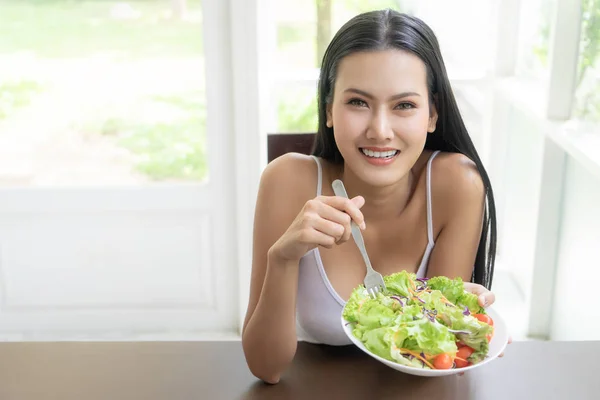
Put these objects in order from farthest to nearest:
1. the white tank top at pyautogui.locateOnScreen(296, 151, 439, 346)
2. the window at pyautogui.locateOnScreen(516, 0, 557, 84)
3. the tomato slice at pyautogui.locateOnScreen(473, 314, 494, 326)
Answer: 1. the window at pyautogui.locateOnScreen(516, 0, 557, 84)
2. the white tank top at pyautogui.locateOnScreen(296, 151, 439, 346)
3. the tomato slice at pyautogui.locateOnScreen(473, 314, 494, 326)

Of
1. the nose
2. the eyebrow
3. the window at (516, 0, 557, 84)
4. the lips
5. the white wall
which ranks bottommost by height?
the white wall

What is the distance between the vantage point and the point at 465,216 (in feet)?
4.09

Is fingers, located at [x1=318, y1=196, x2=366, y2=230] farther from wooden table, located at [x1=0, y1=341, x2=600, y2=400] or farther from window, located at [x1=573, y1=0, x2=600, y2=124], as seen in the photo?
window, located at [x1=573, y1=0, x2=600, y2=124]

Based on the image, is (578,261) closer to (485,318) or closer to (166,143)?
(485,318)

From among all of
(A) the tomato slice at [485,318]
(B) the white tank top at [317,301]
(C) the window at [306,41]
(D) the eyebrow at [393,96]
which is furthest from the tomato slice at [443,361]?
(C) the window at [306,41]

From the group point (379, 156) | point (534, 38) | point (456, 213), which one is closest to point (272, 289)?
point (379, 156)

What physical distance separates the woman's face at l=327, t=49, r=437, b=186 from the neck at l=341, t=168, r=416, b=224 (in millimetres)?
183

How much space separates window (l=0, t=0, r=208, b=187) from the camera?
Result: 7.81 feet

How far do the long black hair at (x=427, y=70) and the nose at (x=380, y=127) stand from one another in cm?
12

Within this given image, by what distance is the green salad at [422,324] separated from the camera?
2.57ft

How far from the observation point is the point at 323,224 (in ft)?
3.02

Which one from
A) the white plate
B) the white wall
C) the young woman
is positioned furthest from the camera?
the white wall

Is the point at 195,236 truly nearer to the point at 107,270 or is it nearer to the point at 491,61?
the point at 107,270

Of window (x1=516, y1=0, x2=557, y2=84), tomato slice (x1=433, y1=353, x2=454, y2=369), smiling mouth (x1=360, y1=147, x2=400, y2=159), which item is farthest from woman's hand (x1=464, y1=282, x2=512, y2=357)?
window (x1=516, y1=0, x2=557, y2=84)
